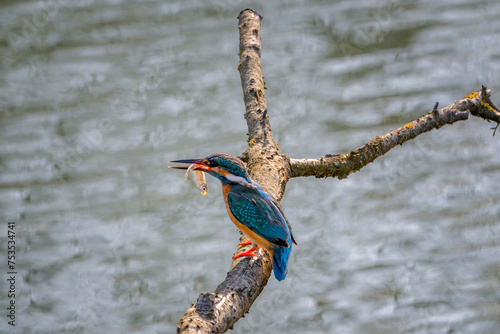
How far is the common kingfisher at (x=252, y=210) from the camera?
2.77 m

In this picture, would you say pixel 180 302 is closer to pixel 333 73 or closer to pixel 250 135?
pixel 250 135

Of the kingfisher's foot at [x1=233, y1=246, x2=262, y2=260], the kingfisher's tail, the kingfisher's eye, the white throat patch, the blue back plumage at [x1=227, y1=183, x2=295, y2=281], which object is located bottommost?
the kingfisher's tail

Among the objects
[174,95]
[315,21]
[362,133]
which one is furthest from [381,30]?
[174,95]

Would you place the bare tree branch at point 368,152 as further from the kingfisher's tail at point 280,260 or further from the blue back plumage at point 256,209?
the kingfisher's tail at point 280,260

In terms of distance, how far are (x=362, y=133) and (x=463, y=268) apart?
1.77 metres

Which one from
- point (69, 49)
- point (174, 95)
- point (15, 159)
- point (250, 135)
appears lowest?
point (250, 135)

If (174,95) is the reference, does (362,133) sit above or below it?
below

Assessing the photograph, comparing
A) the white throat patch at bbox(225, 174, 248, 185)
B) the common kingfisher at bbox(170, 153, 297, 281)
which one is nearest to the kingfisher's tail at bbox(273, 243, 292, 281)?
the common kingfisher at bbox(170, 153, 297, 281)

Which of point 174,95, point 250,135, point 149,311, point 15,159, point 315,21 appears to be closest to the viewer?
point 250,135

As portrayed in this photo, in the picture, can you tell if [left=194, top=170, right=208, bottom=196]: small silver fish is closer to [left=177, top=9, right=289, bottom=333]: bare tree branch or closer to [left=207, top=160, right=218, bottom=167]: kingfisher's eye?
[left=207, top=160, right=218, bottom=167]: kingfisher's eye

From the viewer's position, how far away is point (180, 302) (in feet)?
16.0

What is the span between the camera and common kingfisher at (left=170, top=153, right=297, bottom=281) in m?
2.77

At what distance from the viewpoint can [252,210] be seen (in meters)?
2.85

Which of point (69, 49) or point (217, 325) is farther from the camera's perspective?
point (69, 49)
